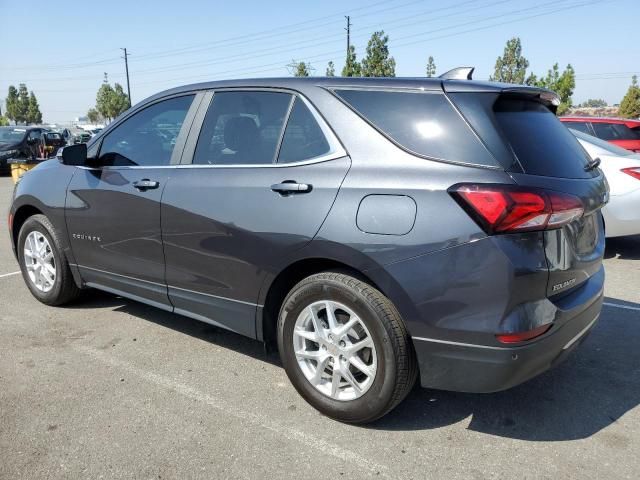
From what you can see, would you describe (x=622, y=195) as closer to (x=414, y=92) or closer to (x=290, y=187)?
(x=414, y=92)

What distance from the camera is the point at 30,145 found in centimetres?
1856

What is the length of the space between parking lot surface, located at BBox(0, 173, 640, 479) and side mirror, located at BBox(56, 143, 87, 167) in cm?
129

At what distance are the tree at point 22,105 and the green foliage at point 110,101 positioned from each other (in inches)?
448

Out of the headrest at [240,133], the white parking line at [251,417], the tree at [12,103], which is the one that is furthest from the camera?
the tree at [12,103]

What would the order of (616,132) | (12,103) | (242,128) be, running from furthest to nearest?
(12,103)
(616,132)
(242,128)

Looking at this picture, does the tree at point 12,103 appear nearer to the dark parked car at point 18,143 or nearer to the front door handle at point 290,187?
the dark parked car at point 18,143

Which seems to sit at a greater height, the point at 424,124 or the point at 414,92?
the point at 414,92

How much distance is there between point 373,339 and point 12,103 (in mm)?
90707

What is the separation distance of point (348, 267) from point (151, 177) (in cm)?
161

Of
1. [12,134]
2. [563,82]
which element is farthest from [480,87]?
[563,82]

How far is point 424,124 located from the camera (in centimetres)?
258

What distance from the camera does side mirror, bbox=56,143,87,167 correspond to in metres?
4.04

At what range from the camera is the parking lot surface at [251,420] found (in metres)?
2.48

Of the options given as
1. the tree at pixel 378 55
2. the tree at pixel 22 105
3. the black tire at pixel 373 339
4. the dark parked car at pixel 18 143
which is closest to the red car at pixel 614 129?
the black tire at pixel 373 339
